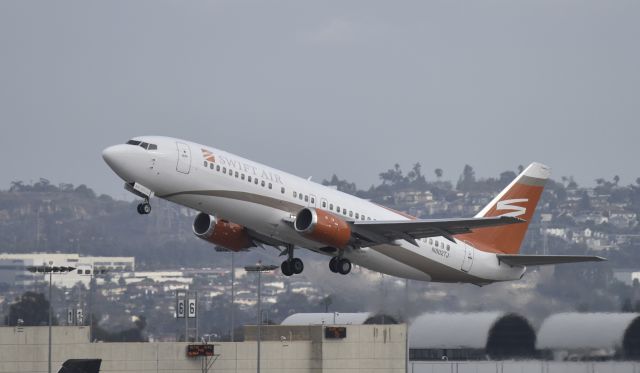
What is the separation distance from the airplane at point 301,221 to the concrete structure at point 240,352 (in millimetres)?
16387

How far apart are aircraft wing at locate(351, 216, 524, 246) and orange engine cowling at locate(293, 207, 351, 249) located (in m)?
1.39

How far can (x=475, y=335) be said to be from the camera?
89.0 meters

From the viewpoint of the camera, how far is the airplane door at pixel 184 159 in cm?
5969

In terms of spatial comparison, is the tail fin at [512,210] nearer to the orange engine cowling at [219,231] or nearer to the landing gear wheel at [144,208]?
the orange engine cowling at [219,231]

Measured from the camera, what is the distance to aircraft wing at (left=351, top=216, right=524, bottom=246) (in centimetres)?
6325

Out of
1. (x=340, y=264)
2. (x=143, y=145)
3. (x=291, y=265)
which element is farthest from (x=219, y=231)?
(x=143, y=145)

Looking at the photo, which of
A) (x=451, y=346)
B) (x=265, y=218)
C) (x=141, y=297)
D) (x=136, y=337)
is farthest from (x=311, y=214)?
(x=141, y=297)

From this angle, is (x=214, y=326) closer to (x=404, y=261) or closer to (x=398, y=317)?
(x=398, y=317)

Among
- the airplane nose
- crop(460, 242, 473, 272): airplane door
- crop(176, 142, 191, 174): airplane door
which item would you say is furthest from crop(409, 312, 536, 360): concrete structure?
the airplane nose

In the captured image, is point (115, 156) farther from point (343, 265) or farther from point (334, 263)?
point (343, 265)

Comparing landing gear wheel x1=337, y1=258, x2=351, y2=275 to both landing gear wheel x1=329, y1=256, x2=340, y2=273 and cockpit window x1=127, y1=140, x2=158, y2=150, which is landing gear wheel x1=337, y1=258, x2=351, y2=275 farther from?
cockpit window x1=127, y1=140, x2=158, y2=150

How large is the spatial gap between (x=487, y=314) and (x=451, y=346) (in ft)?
16.5

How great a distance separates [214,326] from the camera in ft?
461

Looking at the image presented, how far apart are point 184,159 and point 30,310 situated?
184 feet
